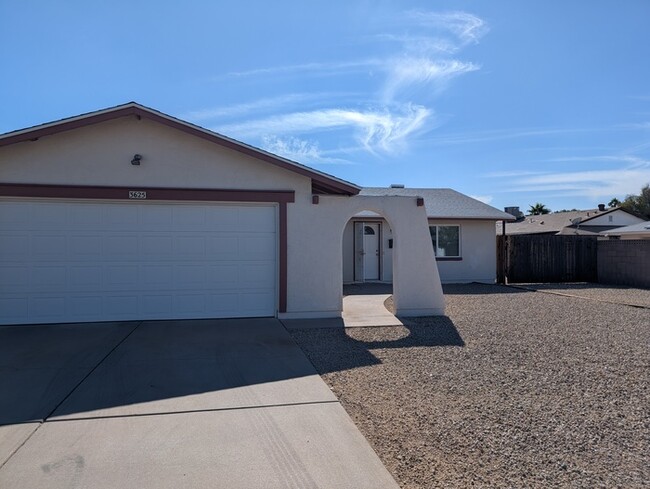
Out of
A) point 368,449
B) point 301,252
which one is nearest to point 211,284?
point 301,252

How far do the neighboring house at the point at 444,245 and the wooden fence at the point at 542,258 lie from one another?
547mm

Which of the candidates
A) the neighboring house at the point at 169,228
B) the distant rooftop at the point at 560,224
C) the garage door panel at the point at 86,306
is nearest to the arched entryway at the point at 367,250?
the neighboring house at the point at 169,228

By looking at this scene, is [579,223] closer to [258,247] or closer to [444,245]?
[444,245]

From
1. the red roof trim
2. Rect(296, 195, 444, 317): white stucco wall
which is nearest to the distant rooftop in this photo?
Rect(296, 195, 444, 317): white stucco wall

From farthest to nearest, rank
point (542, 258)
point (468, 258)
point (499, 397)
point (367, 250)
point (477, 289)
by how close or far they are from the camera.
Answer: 1. point (542, 258)
2. point (468, 258)
3. point (367, 250)
4. point (477, 289)
5. point (499, 397)

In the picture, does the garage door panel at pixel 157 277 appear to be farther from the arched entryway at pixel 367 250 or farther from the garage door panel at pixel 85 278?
the arched entryway at pixel 367 250

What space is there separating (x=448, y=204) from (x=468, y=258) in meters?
2.52

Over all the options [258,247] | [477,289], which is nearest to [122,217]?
[258,247]

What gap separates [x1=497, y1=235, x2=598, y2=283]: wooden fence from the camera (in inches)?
818

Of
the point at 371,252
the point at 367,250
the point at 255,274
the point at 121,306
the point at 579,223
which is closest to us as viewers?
the point at 121,306

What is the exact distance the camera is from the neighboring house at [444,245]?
1978 centimetres

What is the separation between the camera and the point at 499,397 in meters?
5.75

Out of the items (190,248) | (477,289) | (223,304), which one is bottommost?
(477,289)

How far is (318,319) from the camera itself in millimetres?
11008
